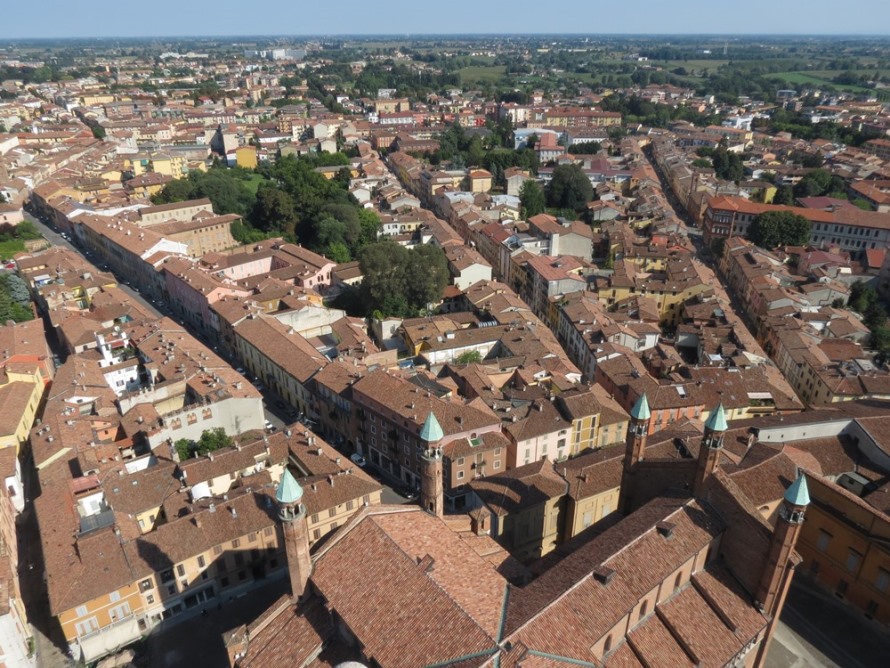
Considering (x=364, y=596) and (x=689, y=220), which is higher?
(x=364, y=596)

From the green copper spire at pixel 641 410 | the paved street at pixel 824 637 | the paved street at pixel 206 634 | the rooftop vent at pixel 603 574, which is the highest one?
the green copper spire at pixel 641 410

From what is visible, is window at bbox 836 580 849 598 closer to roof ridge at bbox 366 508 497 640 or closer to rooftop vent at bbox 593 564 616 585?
rooftop vent at bbox 593 564 616 585

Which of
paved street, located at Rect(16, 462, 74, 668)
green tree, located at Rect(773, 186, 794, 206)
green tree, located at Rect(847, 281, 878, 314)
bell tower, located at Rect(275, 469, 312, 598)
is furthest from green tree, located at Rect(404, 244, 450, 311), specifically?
green tree, located at Rect(773, 186, 794, 206)

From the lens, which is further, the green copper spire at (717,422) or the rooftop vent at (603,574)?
the green copper spire at (717,422)

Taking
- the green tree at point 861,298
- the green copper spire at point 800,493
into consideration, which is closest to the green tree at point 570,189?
the green tree at point 861,298

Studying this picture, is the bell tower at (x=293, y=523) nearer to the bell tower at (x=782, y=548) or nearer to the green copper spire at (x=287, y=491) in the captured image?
the green copper spire at (x=287, y=491)

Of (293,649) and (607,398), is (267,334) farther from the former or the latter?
(293,649)

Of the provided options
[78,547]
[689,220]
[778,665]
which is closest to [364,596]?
[78,547]
